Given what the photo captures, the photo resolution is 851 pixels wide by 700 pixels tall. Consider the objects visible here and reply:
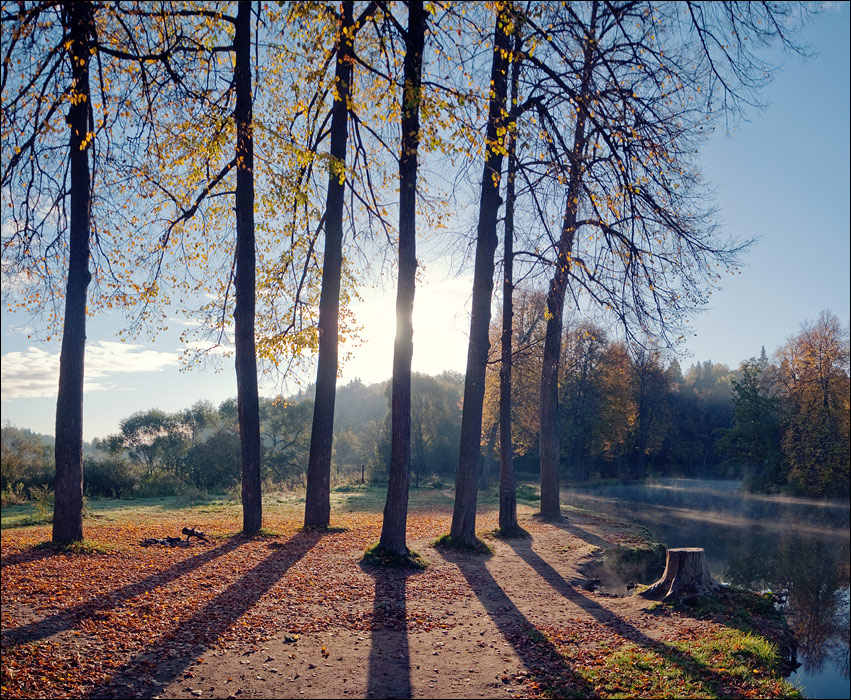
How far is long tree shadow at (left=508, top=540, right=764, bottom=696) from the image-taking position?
5406 mm

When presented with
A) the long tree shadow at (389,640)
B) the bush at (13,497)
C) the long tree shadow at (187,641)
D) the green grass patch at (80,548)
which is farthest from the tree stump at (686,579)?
the bush at (13,497)

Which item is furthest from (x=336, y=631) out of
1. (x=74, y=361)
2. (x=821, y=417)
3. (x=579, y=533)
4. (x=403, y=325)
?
(x=821, y=417)

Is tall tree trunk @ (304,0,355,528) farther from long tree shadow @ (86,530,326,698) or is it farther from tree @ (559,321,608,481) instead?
tree @ (559,321,608,481)

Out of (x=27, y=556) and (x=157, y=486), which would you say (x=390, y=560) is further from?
(x=157, y=486)

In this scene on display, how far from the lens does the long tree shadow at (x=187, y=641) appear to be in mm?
4629

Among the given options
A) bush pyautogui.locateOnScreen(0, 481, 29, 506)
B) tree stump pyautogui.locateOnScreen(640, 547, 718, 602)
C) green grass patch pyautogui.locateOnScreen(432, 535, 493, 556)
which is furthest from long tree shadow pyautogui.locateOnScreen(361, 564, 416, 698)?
bush pyautogui.locateOnScreen(0, 481, 29, 506)

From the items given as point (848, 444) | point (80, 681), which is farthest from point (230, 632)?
point (848, 444)

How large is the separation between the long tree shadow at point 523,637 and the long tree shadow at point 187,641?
10.0 feet

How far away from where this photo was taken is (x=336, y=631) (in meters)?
6.21

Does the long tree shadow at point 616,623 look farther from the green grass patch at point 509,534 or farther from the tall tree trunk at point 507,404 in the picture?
the tall tree trunk at point 507,404

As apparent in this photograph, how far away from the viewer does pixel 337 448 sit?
53500 millimetres

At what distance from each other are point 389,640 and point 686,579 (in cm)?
465

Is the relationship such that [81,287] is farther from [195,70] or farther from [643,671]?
[643,671]

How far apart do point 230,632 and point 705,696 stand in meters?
4.69
